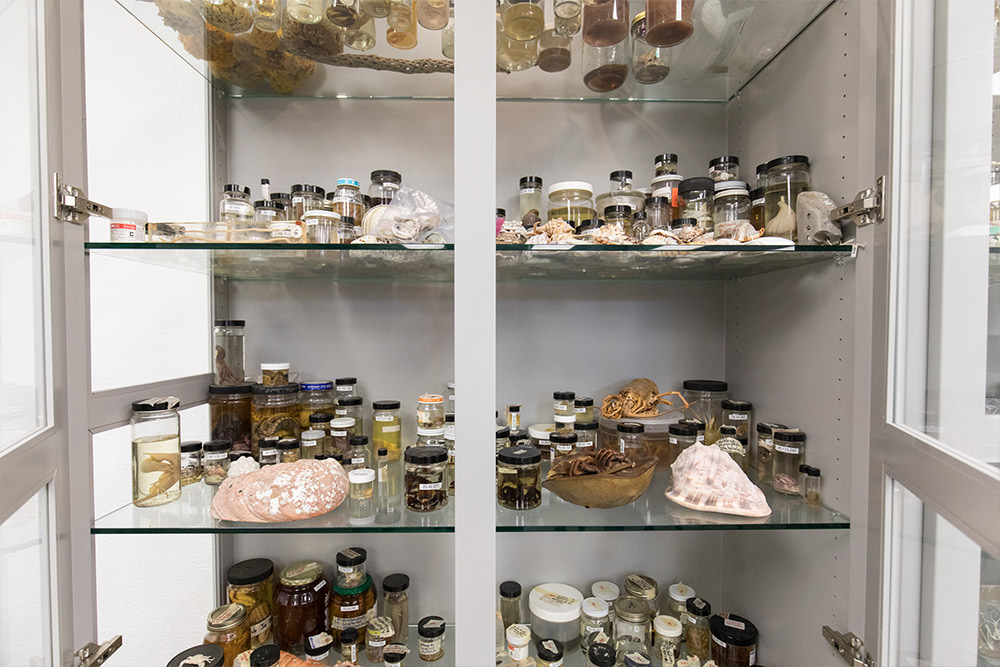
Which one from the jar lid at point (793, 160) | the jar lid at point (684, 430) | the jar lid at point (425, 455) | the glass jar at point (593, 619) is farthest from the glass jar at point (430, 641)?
the jar lid at point (793, 160)

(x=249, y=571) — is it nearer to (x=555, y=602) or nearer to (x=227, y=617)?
(x=227, y=617)

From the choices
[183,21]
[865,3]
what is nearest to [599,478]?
[865,3]

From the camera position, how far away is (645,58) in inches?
35.6

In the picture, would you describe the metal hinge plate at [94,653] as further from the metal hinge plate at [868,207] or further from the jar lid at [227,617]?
the metal hinge plate at [868,207]

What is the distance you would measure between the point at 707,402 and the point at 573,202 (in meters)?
0.55

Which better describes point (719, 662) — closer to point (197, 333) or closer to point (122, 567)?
point (122, 567)

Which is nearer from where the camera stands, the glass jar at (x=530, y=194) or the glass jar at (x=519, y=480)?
the glass jar at (x=519, y=480)

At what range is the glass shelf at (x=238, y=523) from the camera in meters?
0.71

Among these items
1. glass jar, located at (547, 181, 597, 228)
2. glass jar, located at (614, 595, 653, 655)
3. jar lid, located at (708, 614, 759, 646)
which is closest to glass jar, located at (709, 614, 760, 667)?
jar lid, located at (708, 614, 759, 646)

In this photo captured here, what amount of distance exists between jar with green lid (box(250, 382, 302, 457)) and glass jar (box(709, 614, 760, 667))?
99 centimetres

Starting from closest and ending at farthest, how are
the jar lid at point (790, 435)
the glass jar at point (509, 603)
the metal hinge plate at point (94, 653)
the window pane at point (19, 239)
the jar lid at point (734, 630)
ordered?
the window pane at point (19, 239)
the metal hinge plate at point (94, 653)
the jar lid at point (790, 435)
the jar lid at point (734, 630)
the glass jar at point (509, 603)

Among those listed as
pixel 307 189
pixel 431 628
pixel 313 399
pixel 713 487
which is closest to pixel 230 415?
pixel 313 399

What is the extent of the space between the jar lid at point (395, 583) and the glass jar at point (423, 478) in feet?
1.16

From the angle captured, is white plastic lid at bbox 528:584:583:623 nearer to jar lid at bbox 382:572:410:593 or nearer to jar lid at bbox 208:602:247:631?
jar lid at bbox 382:572:410:593
